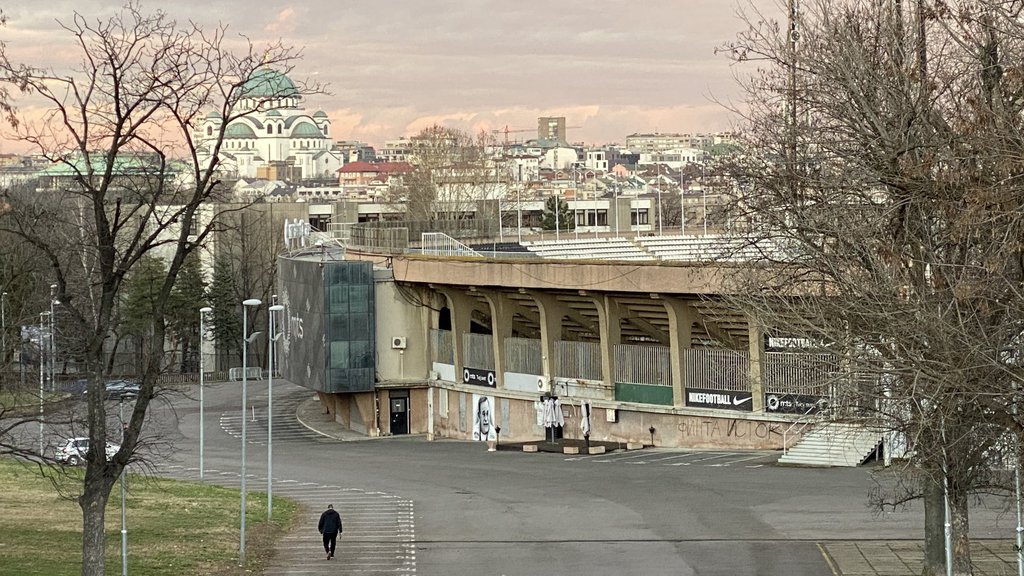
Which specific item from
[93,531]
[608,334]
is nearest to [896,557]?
[93,531]

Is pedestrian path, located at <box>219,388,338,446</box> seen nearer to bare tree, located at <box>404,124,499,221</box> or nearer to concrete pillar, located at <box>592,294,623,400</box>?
concrete pillar, located at <box>592,294,623,400</box>

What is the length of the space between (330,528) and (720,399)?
68.2ft

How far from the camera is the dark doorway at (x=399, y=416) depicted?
201 feet

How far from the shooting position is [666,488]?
3956 cm

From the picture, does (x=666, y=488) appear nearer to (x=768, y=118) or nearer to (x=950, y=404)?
(x=768, y=118)

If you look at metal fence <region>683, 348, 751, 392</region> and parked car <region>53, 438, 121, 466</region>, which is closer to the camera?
parked car <region>53, 438, 121, 466</region>

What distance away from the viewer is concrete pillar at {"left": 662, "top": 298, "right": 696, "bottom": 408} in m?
48.7

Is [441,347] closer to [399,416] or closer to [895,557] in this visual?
[399,416]

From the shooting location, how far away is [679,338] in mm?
49125

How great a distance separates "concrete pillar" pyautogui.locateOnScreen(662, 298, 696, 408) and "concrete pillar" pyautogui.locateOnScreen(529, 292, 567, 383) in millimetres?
5682

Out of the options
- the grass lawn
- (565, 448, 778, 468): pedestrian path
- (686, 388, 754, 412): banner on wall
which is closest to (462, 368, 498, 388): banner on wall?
(565, 448, 778, 468): pedestrian path

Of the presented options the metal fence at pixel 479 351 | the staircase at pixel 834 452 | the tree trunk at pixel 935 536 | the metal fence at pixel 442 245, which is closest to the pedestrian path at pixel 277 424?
the metal fence at pixel 479 351

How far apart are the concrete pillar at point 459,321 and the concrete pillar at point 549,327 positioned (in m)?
5.31

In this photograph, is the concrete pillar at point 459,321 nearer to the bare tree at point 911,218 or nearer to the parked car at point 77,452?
the parked car at point 77,452
